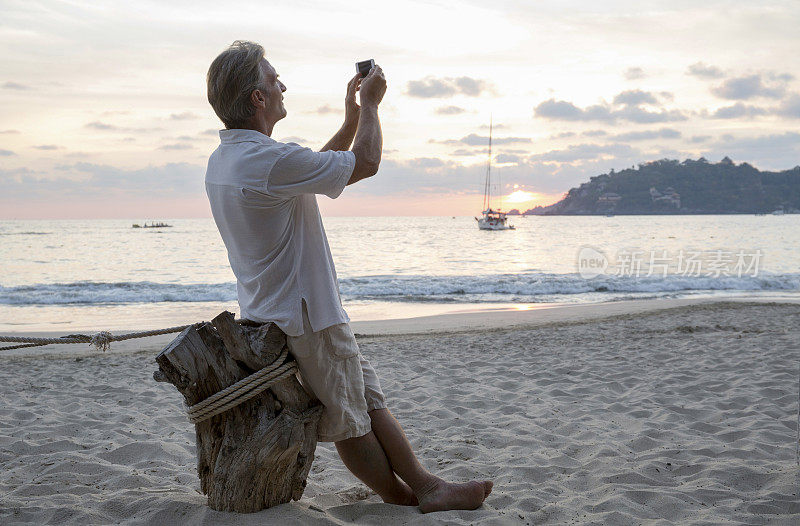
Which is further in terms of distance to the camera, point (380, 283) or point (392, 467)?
point (380, 283)

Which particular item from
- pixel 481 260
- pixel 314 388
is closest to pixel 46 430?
pixel 314 388

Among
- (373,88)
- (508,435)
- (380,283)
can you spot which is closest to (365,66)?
(373,88)

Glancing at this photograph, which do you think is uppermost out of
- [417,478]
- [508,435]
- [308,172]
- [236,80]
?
[236,80]

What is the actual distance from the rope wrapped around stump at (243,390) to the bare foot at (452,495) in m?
0.84

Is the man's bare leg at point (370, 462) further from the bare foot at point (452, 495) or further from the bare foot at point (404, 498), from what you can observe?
the bare foot at point (452, 495)

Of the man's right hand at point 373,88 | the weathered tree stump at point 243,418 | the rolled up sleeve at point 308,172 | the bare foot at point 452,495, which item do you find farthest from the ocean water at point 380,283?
the rolled up sleeve at point 308,172

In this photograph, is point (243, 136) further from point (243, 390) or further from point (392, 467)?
point (392, 467)

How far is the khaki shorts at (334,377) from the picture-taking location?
2.20 metres

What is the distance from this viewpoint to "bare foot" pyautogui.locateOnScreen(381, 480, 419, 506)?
2.59 m

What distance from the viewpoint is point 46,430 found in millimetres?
4055

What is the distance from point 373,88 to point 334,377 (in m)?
1.08

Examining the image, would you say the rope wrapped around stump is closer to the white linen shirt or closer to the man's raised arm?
the white linen shirt

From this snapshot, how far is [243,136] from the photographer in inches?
81.4

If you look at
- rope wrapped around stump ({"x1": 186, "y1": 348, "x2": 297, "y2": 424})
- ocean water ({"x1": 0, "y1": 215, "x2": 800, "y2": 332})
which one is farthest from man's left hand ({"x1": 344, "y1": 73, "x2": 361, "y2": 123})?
ocean water ({"x1": 0, "y1": 215, "x2": 800, "y2": 332})
